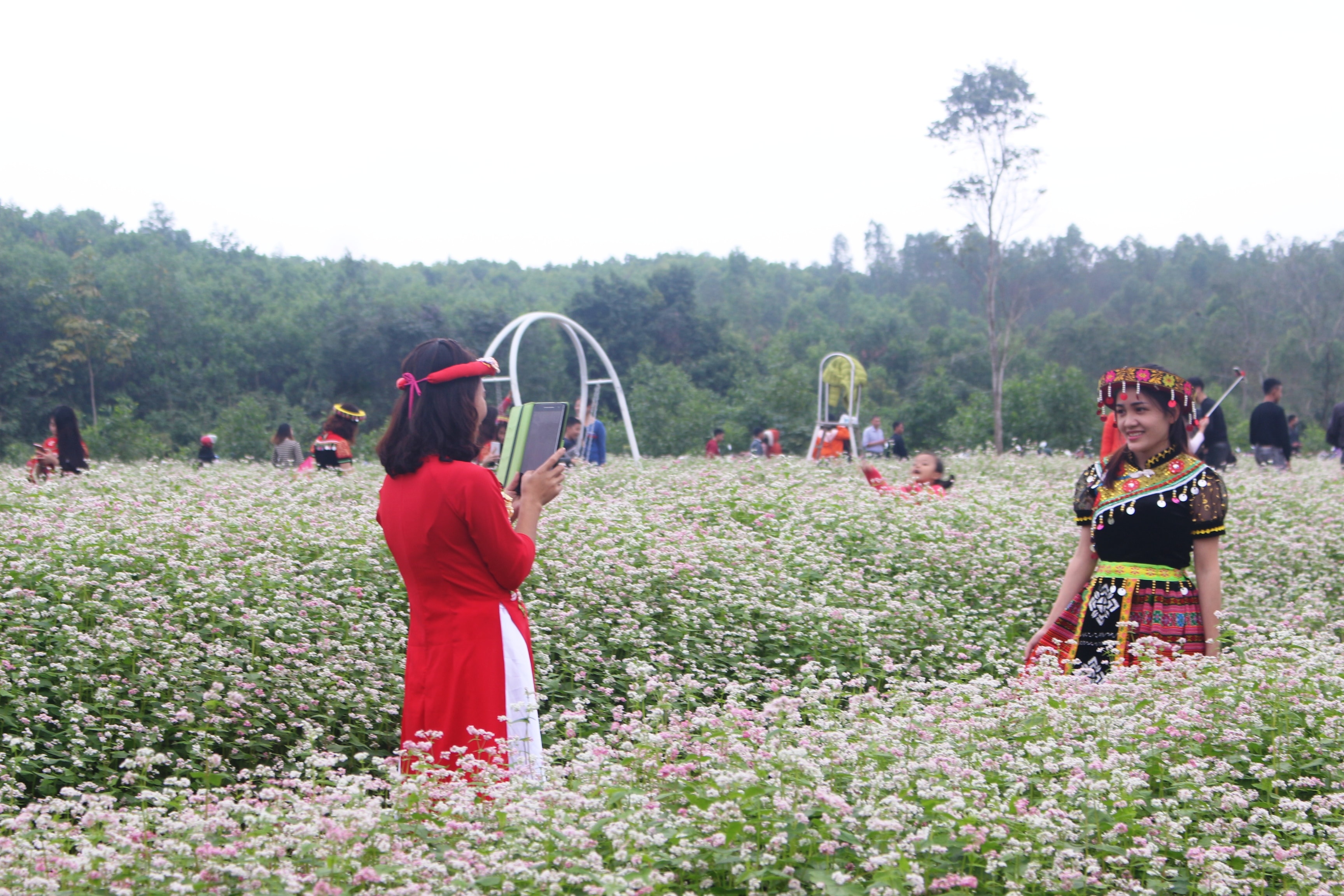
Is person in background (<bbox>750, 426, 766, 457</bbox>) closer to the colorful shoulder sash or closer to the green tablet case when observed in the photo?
the colorful shoulder sash

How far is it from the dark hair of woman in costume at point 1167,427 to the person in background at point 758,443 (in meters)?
11.5

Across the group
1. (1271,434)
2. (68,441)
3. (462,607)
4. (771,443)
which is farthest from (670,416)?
(462,607)

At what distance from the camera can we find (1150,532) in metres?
4.28

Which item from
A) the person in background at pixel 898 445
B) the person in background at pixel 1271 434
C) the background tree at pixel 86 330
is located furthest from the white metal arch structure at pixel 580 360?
the background tree at pixel 86 330

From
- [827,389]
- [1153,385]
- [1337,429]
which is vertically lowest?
[1337,429]

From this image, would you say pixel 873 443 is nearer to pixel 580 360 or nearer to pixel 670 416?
pixel 580 360

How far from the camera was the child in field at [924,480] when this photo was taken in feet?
29.5

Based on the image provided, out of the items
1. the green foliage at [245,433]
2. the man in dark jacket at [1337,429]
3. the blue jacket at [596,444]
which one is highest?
the man in dark jacket at [1337,429]

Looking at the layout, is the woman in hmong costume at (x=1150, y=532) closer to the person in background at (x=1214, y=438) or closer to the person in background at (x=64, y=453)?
the person in background at (x=64, y=453)

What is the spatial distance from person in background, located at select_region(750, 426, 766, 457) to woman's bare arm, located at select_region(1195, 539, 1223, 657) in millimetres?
11753

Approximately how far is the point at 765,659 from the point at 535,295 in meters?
66.2

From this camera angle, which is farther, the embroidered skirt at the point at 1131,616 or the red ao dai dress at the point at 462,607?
the embroidered skirt at the point at 1131,616

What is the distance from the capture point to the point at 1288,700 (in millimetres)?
3490

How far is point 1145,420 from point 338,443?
9.28 metres
